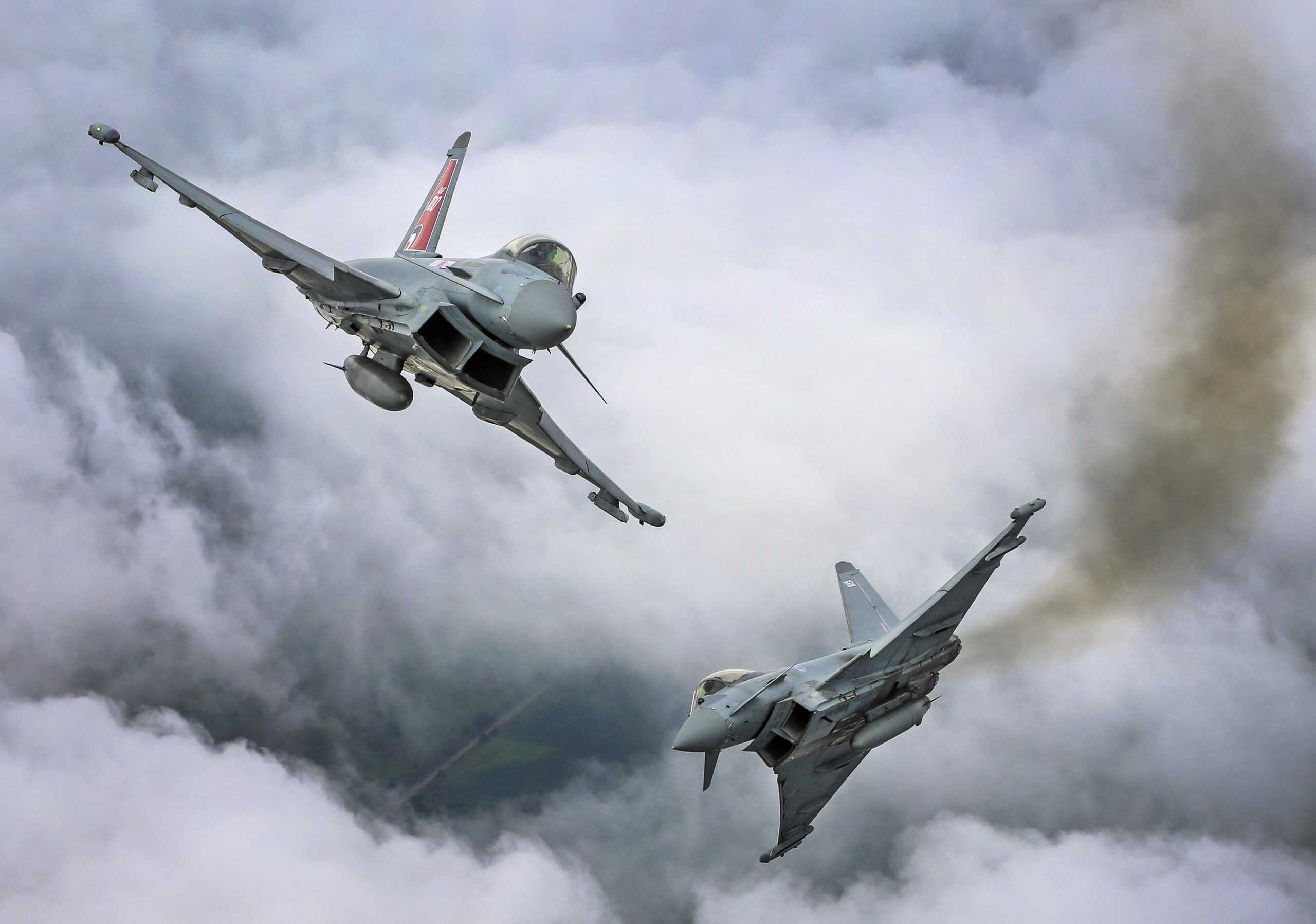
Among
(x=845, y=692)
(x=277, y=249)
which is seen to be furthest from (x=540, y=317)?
(x=845, y=692)

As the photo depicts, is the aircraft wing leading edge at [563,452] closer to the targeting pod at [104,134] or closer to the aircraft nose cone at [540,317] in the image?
the aircraft nose cone at [540,317]

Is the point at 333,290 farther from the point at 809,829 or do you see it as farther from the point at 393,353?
the point at 809,829

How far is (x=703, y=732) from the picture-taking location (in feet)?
110

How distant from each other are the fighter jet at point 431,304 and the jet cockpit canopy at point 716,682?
34.1 ft

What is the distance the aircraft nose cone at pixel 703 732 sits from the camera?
33.5 metres

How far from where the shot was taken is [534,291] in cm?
2581

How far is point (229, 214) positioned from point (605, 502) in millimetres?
13360

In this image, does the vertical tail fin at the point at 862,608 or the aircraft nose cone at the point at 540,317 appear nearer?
the aircraft nose cone at the point at 540,317

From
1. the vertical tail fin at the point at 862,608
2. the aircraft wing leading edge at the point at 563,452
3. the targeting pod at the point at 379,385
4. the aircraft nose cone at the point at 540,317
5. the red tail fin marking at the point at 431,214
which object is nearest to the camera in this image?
the aircraft nose cone at the point at 540,317

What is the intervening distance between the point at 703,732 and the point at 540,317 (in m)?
14.2

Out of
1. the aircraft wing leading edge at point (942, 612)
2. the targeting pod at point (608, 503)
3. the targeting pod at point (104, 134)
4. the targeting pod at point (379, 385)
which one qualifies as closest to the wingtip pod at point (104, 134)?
the targeting pod at point (104, 134)

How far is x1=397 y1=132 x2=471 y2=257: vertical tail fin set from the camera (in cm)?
3828

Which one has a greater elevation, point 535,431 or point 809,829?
point 535,431

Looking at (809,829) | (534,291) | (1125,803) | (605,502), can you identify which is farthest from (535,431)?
(1125,803)
